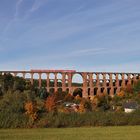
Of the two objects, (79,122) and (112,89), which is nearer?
(79,122)

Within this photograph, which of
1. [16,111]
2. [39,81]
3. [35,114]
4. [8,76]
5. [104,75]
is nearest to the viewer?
[35,114]

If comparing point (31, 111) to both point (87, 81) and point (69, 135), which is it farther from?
point (87, 81)

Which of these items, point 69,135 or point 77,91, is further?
point 77,91

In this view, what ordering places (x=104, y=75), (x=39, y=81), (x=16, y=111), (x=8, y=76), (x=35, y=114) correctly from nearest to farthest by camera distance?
(x=35, y=114), (x=16, y=111), (x=8, y=76), (x=39, y=81), (x=104, y=75)

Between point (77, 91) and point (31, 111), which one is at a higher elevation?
point (77, 91)

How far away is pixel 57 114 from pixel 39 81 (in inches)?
2831

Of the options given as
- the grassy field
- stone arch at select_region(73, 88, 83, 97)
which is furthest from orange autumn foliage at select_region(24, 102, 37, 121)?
stone arch at select_region(73, 88, 83, 97)

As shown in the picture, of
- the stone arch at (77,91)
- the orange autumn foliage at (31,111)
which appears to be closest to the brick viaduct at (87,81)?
the stone arch at (77,91)

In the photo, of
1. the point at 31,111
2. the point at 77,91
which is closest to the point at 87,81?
the point at 77,91

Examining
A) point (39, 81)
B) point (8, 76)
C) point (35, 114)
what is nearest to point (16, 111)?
point (35, 114)

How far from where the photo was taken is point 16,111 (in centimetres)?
4866

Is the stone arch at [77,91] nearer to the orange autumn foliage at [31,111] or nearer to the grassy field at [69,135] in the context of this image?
the orange autumn foliage at [31,111]

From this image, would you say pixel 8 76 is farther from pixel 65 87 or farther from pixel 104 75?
pixel 104 75

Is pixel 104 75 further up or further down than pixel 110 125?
further up
